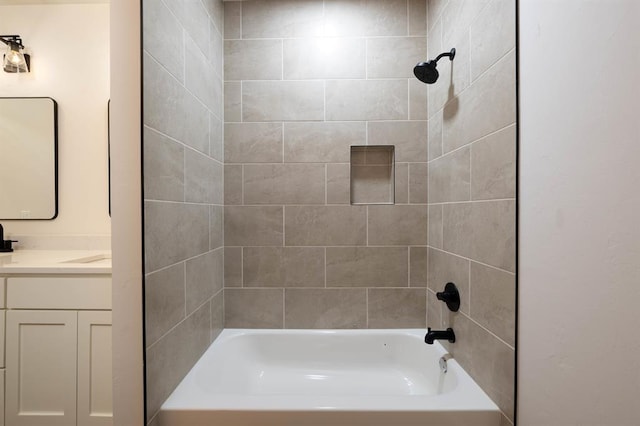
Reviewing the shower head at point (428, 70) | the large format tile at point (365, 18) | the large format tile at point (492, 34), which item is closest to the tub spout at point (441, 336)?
the large format tile at point (492, 34)

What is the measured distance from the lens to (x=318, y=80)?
5.49ft

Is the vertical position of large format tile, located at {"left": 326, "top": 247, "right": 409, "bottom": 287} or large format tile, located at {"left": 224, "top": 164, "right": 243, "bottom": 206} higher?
large format tile, located at {"left": 224, "top": 164, "right": 243, "bottom": 206}

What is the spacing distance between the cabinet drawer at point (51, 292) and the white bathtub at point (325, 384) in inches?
27.1

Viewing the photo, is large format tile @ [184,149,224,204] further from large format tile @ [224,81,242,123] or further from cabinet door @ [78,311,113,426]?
cabinet door @ [78,311,113,426]

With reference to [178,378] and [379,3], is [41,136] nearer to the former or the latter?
[178,378]

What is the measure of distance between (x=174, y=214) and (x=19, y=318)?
1135 mm

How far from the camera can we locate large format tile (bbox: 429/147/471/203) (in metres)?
1.22

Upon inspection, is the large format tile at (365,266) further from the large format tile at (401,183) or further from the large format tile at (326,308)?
the large format tile at (401,183)

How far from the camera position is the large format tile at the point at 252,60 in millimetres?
1682

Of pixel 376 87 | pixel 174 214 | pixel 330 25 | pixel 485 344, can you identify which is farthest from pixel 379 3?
pixel 485 344

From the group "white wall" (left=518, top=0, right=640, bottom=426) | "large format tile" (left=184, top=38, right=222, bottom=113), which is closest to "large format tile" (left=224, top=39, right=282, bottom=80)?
"large format tile" (left=184, top=38, right=222, bottom=113)

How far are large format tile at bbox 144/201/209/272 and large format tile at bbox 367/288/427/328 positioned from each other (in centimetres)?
102

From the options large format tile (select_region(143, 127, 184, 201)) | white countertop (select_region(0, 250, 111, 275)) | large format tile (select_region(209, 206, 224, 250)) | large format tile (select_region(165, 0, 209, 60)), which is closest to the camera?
large format tile (select_region(143, 127, 184, 201))

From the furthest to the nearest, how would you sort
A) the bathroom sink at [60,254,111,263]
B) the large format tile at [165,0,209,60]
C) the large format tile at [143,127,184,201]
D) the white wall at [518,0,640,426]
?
1. the bathroom sink at [60,254,111,263]
2. the large format tile at [165,0,209,60]
3. the large format tile at [143,127,184,201]
4. the white wall at [518,0,640,426]
